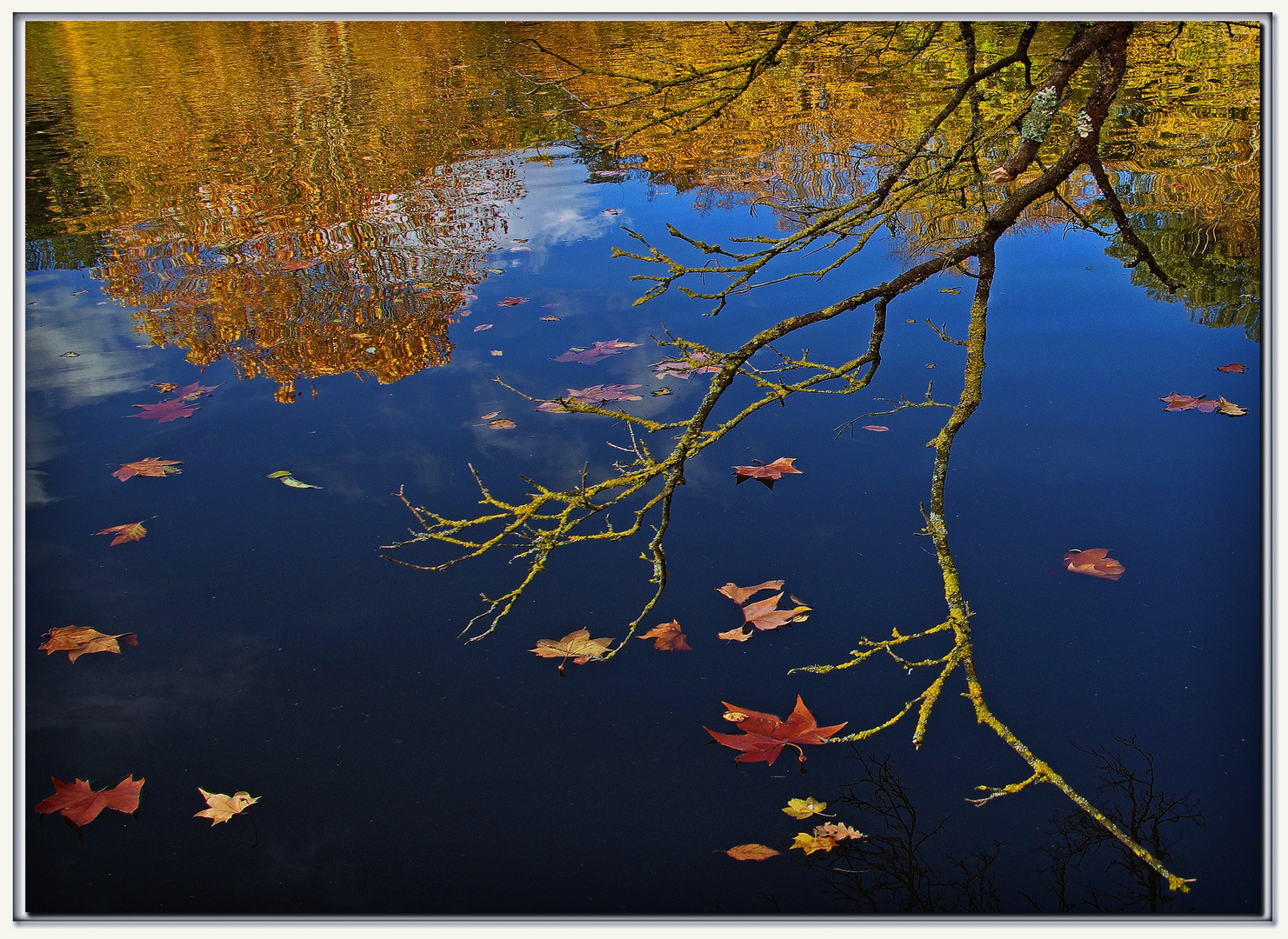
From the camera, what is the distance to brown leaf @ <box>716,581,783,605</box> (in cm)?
280

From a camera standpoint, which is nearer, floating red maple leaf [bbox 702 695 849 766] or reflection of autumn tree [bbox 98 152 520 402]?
Answer: floating red maple leaf [bbox 702 695 849 766]

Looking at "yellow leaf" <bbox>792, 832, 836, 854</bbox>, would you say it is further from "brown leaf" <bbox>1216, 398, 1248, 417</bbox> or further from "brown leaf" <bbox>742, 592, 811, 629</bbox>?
"brown leaf" <bbox>1216, 398, 1248, 417</bbox>

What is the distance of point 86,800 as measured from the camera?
225 centimetres

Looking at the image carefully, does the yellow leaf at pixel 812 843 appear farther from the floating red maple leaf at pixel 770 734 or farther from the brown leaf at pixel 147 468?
the brown leaf at pixel 147 468

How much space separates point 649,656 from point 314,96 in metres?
10.5

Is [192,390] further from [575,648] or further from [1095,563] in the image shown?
[1095,563]

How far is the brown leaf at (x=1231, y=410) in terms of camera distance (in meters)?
3.60

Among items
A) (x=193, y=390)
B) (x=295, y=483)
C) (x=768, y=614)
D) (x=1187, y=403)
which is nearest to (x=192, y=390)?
(x=193, y=390)

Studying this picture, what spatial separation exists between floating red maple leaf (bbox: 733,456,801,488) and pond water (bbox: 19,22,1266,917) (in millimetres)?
55

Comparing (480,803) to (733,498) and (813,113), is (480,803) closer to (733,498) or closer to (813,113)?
(733,498)

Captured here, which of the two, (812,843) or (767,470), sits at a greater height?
(767,470)

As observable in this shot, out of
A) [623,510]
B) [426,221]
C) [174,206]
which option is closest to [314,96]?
→ [174,206]

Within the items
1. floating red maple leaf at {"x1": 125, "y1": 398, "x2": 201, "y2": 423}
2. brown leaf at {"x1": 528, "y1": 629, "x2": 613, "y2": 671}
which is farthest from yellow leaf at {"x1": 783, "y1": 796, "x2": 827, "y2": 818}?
floating red maple leaf at {"x1": 125, "y1": 398, "x2": 201, "y2": 423}

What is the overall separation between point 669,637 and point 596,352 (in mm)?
2227
